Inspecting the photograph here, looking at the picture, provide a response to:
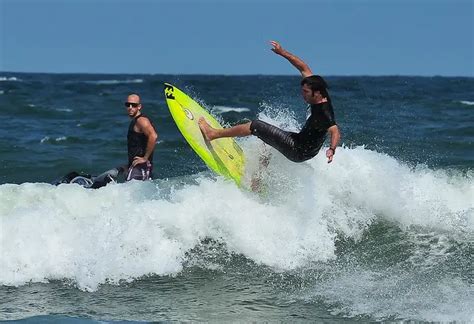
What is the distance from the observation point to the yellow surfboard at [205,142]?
8122 millimetres

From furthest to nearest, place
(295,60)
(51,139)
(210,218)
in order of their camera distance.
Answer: (51,139) → (210,218) → (295,60)

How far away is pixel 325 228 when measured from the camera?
26.1 ft

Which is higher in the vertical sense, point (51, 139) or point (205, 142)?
point (205, 142)

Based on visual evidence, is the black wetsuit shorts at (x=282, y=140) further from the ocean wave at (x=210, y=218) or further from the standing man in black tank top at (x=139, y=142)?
the standing man in black tank top at (x=139, y=142)

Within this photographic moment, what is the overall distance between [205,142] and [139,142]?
100cm

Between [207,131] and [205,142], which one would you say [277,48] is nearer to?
[207,131]

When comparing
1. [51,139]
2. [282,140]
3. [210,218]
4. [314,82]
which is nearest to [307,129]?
[282,140]

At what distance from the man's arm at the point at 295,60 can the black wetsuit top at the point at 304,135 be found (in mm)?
358

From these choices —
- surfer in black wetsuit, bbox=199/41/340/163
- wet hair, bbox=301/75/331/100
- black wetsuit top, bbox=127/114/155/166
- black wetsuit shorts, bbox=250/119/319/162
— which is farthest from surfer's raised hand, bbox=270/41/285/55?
black wetsuit top, bbox=127/114/155/166

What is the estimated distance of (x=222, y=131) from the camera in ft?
25.9

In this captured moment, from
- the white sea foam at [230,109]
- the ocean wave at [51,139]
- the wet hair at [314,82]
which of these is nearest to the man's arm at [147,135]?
the wet hair at [314,82]

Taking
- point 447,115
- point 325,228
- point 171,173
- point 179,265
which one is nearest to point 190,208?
point 179,265

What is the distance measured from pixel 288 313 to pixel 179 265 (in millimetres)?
1652

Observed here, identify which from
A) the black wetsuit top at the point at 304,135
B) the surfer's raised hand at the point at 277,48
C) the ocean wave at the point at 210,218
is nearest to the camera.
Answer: the ocean wave at the point at 210,218
